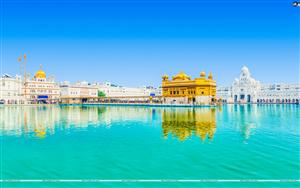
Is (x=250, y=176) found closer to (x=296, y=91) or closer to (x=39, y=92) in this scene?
(x=39, y=92)

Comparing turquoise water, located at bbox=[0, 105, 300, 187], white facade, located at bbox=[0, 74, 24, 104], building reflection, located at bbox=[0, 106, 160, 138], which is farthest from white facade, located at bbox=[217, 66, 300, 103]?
turquoise water, located at bbox=[0, 105, 300, 187]

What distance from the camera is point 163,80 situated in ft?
272

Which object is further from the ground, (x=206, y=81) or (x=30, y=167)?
(x=206, y=81)

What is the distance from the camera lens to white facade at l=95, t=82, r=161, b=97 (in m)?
127

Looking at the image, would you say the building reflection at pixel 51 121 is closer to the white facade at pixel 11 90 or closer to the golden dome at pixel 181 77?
the golden dome at pixel 181 77

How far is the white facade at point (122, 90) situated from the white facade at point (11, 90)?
130 ft

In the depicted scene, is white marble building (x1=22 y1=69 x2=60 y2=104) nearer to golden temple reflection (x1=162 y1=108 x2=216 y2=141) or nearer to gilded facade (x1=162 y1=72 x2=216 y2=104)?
gilded facade (x1=162 y1=72 x2=216 y2=104)

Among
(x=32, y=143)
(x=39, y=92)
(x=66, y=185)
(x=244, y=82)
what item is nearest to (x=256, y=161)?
(x=66, y=185)

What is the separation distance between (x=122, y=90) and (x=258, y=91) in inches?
2568

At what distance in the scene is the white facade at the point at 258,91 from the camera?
11338cm

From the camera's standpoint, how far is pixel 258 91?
118188mm

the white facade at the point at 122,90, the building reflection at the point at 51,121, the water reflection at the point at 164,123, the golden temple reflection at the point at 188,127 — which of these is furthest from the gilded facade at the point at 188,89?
the white facade at the point at 122,90

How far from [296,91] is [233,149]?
114 metres

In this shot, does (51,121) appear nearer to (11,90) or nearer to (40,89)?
(11,90)
